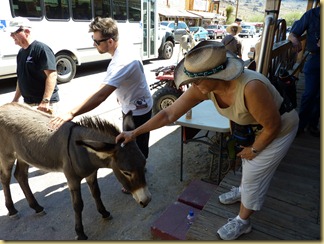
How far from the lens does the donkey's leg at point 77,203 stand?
2.41 metres

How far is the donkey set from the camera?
2070 millimetres

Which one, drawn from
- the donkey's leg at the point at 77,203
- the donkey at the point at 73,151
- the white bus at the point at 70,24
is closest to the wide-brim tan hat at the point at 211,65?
the donkey at the point at 73,151

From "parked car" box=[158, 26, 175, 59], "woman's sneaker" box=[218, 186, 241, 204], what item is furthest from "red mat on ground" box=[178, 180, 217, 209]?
"parked car" box=[158, 26, 175, 59]

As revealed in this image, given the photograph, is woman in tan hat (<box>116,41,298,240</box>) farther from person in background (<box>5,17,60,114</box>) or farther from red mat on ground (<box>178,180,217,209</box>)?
person in background (<box>5,17,60,114</box>)

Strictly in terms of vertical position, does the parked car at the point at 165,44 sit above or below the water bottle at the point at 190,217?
above

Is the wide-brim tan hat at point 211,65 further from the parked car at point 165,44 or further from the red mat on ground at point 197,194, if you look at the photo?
the parked car at point 165,44

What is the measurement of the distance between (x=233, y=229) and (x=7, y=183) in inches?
98.2

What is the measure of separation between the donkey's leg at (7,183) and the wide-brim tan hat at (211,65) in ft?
7.60

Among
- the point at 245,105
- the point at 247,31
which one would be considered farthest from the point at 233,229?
the point at 247,31

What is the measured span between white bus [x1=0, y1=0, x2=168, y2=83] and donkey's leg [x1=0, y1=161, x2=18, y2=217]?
4327 mm

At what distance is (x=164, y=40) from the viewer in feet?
44.5

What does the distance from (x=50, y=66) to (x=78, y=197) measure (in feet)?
5.38

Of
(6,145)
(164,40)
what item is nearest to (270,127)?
(6,145)

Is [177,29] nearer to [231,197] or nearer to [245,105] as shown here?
[231,197]
